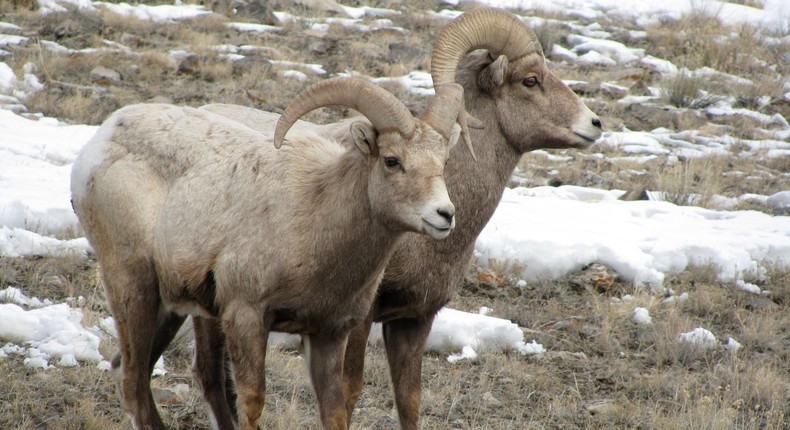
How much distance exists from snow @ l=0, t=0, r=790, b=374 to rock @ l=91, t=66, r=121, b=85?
77 centimetres

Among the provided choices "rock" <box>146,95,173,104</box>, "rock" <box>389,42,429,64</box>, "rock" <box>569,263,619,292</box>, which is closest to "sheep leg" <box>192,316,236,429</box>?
"rock" <box>569,263,619,292</box>

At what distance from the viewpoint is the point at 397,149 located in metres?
4.44

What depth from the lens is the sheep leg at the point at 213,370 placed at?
5559 mm

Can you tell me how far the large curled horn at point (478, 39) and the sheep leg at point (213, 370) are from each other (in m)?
2.03

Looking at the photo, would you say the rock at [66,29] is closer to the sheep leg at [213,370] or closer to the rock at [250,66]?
the rock at [250,66]

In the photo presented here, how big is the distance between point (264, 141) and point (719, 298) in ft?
14.8

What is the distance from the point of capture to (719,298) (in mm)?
7883

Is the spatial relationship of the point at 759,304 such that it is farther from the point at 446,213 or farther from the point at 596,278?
the point at 446,213

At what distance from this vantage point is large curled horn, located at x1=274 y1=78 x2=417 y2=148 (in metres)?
4.44

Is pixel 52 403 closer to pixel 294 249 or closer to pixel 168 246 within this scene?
pixel 168 246

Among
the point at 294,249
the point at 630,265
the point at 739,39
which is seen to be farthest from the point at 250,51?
the point at 294,249

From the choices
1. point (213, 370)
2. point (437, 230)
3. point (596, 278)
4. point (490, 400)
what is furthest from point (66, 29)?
point (437, 230)

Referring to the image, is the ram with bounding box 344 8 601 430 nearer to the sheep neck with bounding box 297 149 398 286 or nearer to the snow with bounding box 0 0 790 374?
the sheep neck with bounding box 297 149 398 286

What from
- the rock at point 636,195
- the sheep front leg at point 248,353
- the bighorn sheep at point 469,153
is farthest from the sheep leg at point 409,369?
the rock at point 636,195
